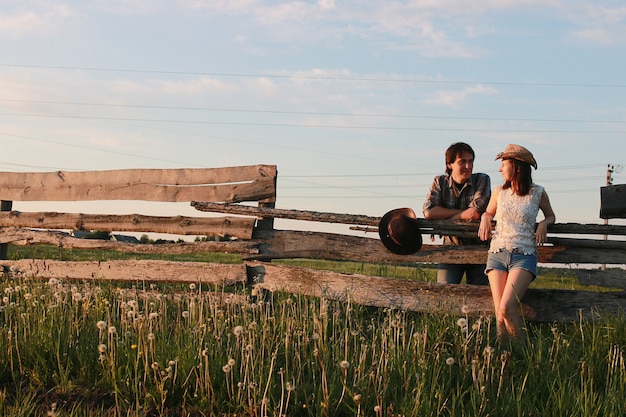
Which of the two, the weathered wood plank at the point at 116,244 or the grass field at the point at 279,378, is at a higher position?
the weathered wood plank at the point at 116,244

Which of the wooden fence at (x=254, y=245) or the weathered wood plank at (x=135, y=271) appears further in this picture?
the weathered wood plank at (x=135, y=271)

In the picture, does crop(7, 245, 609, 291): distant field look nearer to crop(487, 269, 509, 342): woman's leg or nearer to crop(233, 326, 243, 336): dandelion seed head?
crop(487, 269, 509, 342): woman's leg

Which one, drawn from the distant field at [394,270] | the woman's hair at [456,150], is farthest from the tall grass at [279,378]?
the distant field at [394,270]

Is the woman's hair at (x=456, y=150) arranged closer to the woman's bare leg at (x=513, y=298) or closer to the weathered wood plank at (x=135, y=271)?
the woman's bare leg at (x=513, y=298)

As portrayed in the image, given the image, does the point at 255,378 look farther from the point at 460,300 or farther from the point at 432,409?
the point at 460,300

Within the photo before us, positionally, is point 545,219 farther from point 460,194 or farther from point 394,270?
point 394,270

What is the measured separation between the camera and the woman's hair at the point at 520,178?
6125 mm

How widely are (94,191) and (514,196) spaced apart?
6.59 metres

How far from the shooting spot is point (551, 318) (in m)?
7.12

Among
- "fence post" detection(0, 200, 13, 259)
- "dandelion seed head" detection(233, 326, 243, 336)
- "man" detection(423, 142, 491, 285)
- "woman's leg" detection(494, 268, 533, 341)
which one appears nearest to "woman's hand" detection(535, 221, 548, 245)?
"woman's leg" detection(494, 268, 533, 341)

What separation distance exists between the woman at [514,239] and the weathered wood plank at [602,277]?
4.81 feet

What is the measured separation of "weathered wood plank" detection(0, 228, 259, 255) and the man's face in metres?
2.69

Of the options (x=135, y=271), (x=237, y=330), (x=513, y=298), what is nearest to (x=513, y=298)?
(x=513, y=298)

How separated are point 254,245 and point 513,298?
3461 mm
